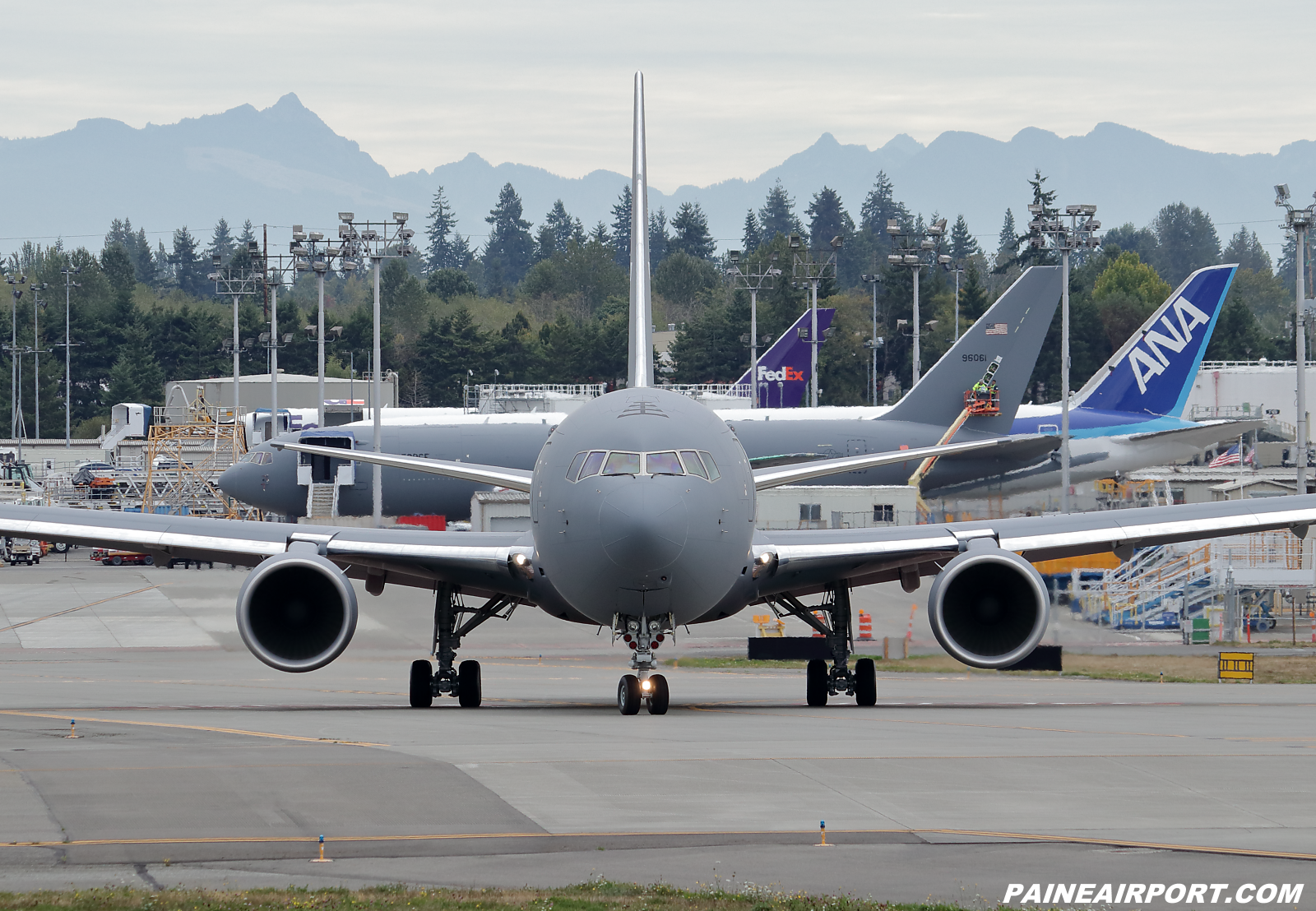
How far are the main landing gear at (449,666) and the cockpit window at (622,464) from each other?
4.89 meters

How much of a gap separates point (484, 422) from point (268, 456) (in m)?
8.71

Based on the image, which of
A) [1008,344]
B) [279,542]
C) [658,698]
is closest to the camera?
[658,698]

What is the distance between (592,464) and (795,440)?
44.8m

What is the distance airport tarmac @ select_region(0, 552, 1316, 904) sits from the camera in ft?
38.2

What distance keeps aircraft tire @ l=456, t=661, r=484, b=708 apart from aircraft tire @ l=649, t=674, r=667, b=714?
416 centimetres

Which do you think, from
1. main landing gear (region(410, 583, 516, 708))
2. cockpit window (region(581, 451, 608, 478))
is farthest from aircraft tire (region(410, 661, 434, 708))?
cockpit window (region(581, 451, 608, 478))

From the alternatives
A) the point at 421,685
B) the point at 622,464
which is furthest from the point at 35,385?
the point at 622,464

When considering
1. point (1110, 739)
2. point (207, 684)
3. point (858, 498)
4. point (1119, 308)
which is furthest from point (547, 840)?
point (1119, 308)

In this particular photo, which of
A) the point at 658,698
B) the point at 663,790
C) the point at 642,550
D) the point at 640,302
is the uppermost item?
the point at 640,302

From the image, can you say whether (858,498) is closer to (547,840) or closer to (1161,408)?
(1161,408)

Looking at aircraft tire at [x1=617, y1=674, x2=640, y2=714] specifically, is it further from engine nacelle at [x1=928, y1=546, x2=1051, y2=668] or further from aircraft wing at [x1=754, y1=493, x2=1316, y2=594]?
engine nacelle at [x1=928, y1=546, x2=1051, y2=668]

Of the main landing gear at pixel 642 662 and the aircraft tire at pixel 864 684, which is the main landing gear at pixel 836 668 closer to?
the aircraft tire at pixel 864 684

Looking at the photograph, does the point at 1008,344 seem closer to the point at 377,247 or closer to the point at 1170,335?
the point at 1170,335

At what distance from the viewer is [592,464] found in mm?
20141
